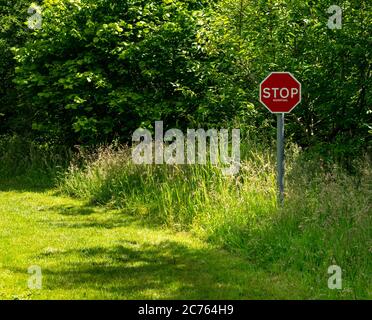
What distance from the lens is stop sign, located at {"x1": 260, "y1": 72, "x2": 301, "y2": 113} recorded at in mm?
7977

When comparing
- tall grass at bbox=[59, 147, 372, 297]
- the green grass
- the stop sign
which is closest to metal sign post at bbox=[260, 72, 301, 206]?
the stop sign

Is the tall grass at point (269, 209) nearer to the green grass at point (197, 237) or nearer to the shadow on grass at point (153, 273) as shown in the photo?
the green grass at point (197, 237)

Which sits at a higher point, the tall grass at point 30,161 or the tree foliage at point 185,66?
the tree foliage at point 185,66

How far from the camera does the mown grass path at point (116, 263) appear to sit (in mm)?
5758

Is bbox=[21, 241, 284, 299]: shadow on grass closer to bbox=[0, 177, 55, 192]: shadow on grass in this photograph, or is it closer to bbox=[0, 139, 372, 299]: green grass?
bbox=[0, 139, 372, 299]: green grass

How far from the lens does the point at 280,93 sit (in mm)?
7996

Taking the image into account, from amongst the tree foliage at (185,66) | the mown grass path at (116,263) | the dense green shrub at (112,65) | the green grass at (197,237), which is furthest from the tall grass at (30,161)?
the mown grass path at (116,263)

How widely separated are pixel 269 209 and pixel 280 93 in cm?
169

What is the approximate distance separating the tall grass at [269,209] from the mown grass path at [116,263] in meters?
0.30

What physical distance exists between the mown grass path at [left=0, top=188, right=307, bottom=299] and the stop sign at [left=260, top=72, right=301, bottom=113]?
7.38 ft

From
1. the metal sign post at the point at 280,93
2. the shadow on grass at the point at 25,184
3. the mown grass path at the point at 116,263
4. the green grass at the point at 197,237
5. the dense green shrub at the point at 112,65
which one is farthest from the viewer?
the dense green shrub at the point at 112,65

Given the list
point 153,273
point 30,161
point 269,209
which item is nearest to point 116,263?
point 153,273

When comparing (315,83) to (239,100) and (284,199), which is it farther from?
(284,199)

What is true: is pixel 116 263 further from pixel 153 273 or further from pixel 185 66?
pixel 185 66
